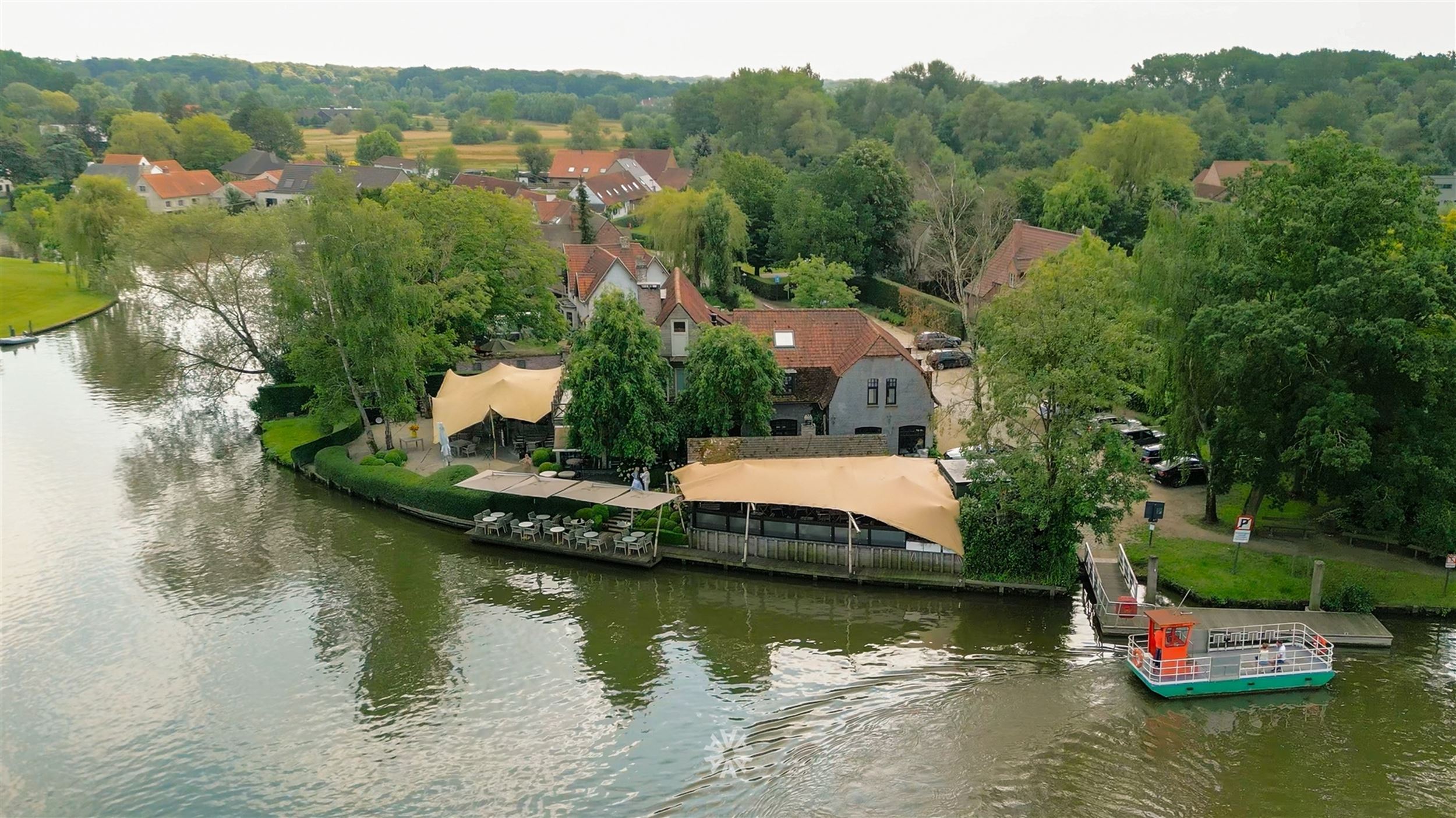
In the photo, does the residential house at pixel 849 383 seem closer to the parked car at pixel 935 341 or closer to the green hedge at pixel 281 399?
the parked car at pixel 935 341

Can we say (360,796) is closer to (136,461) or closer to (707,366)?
(707,366)

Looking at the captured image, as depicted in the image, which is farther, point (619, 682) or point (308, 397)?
point (308, 397)

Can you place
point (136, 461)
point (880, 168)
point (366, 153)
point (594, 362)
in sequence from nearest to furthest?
point (594, 362) → point (136, 461) → point (880, 168) → point (366, 153)

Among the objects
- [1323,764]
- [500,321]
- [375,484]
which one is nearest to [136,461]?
[375,484]

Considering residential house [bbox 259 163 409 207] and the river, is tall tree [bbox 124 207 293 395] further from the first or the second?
Answer: residential house [bbox 259 163 409 207]

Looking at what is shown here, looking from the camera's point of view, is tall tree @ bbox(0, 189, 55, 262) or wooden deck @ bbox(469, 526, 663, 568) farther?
tall tree @ bbox(0, 189, 55, 262)

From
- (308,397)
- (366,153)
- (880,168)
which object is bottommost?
(308,397)

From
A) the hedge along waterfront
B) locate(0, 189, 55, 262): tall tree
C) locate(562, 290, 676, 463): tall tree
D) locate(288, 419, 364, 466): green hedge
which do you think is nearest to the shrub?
locate(562, 290, 676, 463): tall tree
